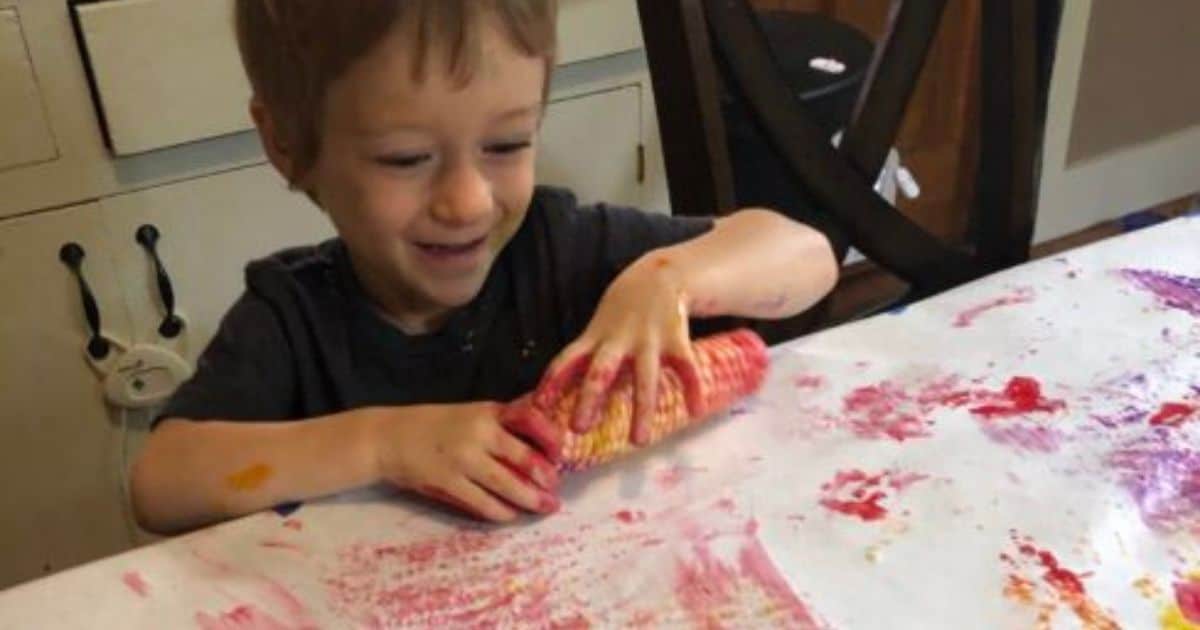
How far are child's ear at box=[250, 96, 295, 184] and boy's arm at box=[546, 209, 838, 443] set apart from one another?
21cm

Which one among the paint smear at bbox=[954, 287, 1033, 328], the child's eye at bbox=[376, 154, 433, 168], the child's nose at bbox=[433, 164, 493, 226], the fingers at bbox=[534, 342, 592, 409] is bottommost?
the paint smear at bbox=[954, 287, 1033, 328]

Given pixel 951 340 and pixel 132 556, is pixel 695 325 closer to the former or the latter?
pixel 951 340

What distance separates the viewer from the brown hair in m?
0.60

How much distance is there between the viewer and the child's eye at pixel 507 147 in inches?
24.6

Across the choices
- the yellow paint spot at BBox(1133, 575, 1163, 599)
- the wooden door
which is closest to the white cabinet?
the yellow paint spot at BBox(1133, 575, 1163, 599)

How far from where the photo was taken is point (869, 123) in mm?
917

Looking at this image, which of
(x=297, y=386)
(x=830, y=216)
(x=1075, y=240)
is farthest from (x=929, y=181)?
(x=297, y=386)

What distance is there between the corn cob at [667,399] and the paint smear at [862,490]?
0.08 m

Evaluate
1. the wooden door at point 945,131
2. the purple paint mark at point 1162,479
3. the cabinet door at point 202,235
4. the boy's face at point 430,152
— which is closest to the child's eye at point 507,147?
the boy's face at point 430,152

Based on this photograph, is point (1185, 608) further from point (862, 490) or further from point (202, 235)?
point (202, 235)

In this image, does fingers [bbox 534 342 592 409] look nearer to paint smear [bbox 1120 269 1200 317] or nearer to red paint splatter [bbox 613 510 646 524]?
red paint splatter [bbox 613 510 646 524]

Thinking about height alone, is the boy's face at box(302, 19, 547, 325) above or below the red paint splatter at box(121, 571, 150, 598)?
above

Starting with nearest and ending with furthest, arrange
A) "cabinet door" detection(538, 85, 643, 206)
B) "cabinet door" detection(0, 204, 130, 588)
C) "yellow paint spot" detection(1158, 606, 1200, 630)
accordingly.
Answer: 1. "yellow paint spot" detection(1158, 606, 1200, 630)
2. "cabinet door" detection(0, 204, 130, 588)
3. "cabinet door" detection(538, 85, 643, 206)

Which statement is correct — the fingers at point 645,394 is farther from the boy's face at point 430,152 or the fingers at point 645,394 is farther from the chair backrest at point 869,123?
the chair backrest at point 869,123
